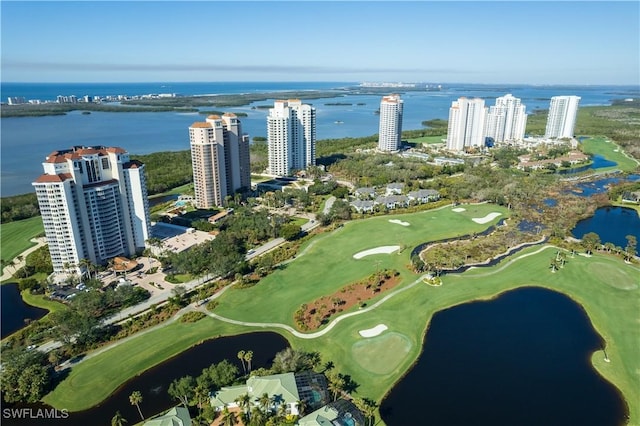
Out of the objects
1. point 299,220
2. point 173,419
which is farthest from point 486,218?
point 173,419

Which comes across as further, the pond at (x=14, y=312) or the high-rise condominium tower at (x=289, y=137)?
the high-rise condominium tower at (x=289, y=137)

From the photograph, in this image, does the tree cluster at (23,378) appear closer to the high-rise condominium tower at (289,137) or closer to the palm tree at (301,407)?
the palm tree at (301,407)

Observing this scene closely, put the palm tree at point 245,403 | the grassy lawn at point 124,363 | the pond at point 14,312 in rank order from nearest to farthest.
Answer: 1. the palm tree at point 245,403
2. the grassy lawn at point 124,363
3. the pond at point 14,312

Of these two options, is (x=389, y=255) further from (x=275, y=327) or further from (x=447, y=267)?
(x=275, y=327)

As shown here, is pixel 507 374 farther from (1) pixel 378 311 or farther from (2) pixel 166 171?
(2) pixel 166 171

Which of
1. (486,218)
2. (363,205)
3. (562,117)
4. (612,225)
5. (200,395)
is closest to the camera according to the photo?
(200,395)

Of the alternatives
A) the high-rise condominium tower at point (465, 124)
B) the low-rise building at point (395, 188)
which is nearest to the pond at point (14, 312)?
the low-rise building at point (395, 188)

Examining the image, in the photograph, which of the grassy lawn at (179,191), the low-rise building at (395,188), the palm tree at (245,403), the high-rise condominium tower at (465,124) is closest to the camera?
the palm tree at (245,403)
